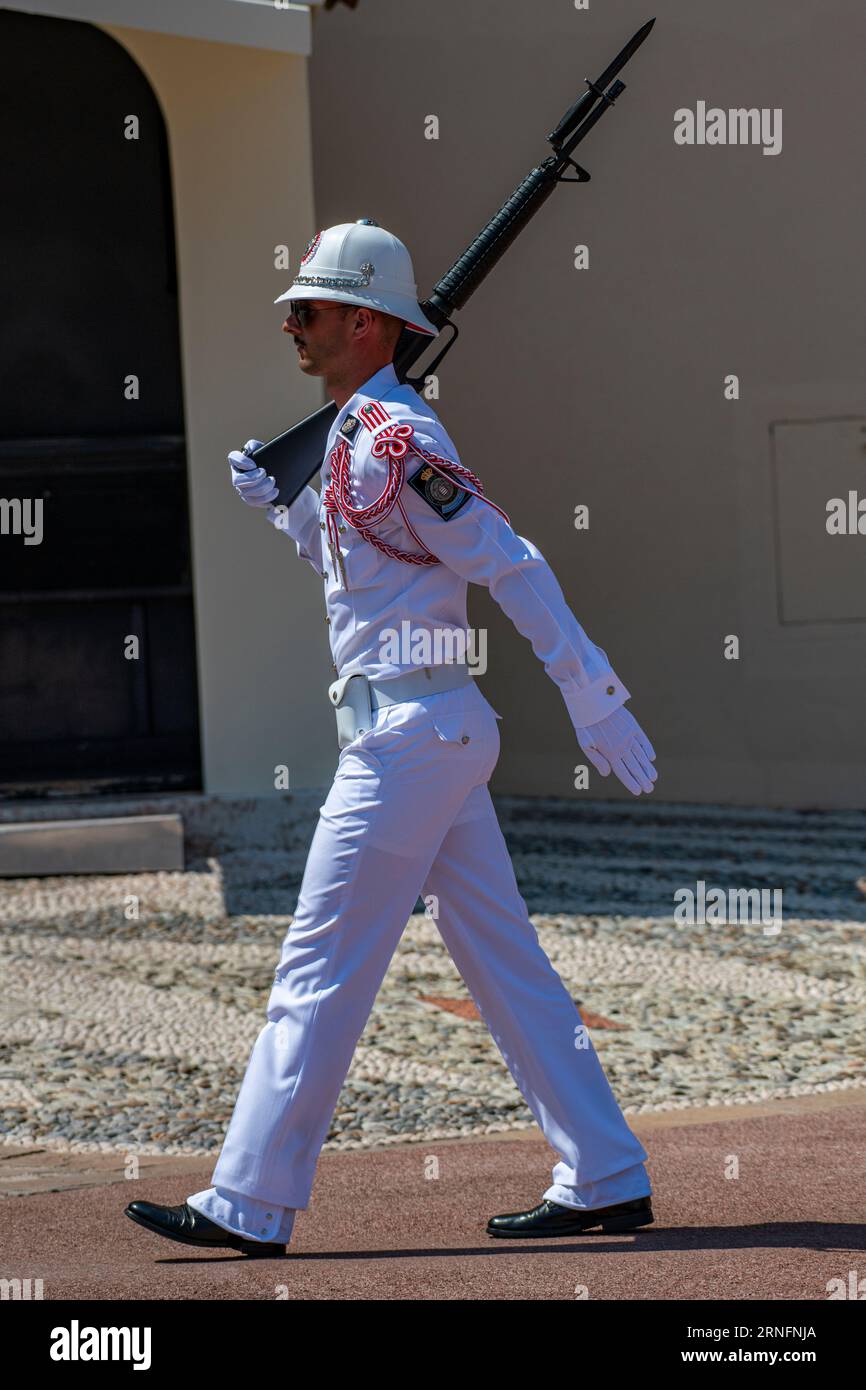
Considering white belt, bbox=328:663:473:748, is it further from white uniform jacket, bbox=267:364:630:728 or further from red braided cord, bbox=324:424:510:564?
red braided cord, bbox=324:424:510:564

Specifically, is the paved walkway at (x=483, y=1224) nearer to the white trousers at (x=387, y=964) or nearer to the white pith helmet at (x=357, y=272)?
the white trousers at (x=387, y=964)

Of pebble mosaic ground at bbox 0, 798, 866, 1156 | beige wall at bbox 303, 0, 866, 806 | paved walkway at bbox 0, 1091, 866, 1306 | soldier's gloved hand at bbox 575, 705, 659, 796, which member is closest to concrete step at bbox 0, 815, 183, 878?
pebble mosaic ground at bbox 0, 798, 866, 1156

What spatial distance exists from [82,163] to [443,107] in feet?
10.7

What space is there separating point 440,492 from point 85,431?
4.91m

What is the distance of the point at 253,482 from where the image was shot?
3736mm

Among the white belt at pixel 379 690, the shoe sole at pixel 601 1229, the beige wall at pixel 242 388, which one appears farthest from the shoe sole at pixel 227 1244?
the beige wall at pixel 242 388

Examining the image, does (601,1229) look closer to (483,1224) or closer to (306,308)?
(483,1224)

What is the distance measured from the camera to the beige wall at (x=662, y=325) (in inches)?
391

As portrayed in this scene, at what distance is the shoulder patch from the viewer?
3.23 m

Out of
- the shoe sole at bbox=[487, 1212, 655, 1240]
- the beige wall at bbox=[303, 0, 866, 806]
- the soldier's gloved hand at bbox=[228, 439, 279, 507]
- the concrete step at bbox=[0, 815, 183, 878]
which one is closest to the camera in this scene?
the shoe sole at bbox=[487, 1212, 655, 1240]

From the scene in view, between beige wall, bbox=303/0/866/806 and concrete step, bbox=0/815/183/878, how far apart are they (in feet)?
12.0

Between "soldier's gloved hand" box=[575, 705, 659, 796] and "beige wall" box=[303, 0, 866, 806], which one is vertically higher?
"beige wall" box=[303, 0, 866, 806]
